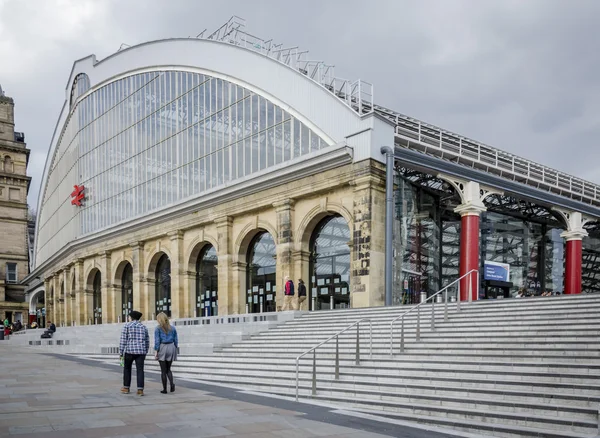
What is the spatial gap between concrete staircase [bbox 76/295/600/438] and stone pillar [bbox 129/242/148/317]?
2090 cm

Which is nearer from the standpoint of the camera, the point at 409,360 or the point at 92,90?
the point at 409,360

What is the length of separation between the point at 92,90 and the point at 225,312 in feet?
81.9

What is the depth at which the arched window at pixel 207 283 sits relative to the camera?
3188 cm

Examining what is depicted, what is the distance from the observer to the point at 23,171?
2751 inches

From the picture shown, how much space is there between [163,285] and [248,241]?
985 cm

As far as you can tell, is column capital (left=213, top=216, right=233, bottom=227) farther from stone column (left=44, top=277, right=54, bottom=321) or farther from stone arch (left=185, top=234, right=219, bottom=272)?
stone column (left=44, top=277, right=54, bottom=321)

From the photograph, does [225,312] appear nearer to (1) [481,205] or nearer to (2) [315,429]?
(1) [481,205]

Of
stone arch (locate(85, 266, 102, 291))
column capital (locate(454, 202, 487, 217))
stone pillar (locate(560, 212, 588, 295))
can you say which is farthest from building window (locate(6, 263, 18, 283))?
stone pillar (locate(560, 212, 588, 295))

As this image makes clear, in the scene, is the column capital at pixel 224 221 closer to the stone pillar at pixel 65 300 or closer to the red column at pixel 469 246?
the red column at pixel 469 246

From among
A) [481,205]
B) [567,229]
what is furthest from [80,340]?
[567,229]

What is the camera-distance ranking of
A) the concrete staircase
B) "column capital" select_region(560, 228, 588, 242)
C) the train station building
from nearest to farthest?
the concrete staircase → the train station building → "column capital" select_region(560, 228, 588, 242)

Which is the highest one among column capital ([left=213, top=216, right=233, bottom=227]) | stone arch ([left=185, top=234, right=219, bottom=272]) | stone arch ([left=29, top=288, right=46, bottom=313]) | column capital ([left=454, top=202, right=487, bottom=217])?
column capital ([left=454, top=202, right=487, bottom=217])

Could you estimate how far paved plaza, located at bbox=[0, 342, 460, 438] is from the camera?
291 inches

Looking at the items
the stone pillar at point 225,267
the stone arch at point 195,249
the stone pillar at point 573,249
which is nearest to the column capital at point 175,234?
the stone arch at point 195,249
